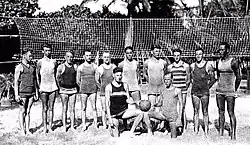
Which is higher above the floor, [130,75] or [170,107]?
[130,75]

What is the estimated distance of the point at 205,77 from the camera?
8.01 m

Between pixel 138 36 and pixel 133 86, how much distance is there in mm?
9483

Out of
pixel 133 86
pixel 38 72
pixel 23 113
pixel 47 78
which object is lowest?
pixel 23 113

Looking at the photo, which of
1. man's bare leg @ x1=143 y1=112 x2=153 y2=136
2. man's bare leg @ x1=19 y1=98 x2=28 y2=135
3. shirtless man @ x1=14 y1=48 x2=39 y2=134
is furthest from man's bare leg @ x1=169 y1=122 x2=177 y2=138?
man's bare leg @ x1=19 y1=98 x2=28 y2=135

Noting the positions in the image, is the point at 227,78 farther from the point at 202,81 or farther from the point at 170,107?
the point at 170,107

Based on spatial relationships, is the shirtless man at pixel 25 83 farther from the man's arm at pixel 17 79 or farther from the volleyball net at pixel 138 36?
the volleyball net at pixel 138 36

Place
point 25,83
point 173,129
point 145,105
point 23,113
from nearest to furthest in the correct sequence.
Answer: point 145,105 < point 173,129 < point 25,83 < point 23,113

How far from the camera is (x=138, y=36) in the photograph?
17766mm

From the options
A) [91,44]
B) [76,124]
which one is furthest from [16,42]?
[76,124]

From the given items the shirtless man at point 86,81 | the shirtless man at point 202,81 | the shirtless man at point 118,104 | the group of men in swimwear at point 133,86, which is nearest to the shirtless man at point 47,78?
the group of men in swimwear at point 133,86

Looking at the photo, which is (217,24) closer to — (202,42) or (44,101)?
(202,42)

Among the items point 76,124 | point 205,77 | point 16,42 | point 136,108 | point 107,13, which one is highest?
point 107,13

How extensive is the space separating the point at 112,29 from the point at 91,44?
206 centimetres

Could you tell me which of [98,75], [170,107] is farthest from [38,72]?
[170,107]
